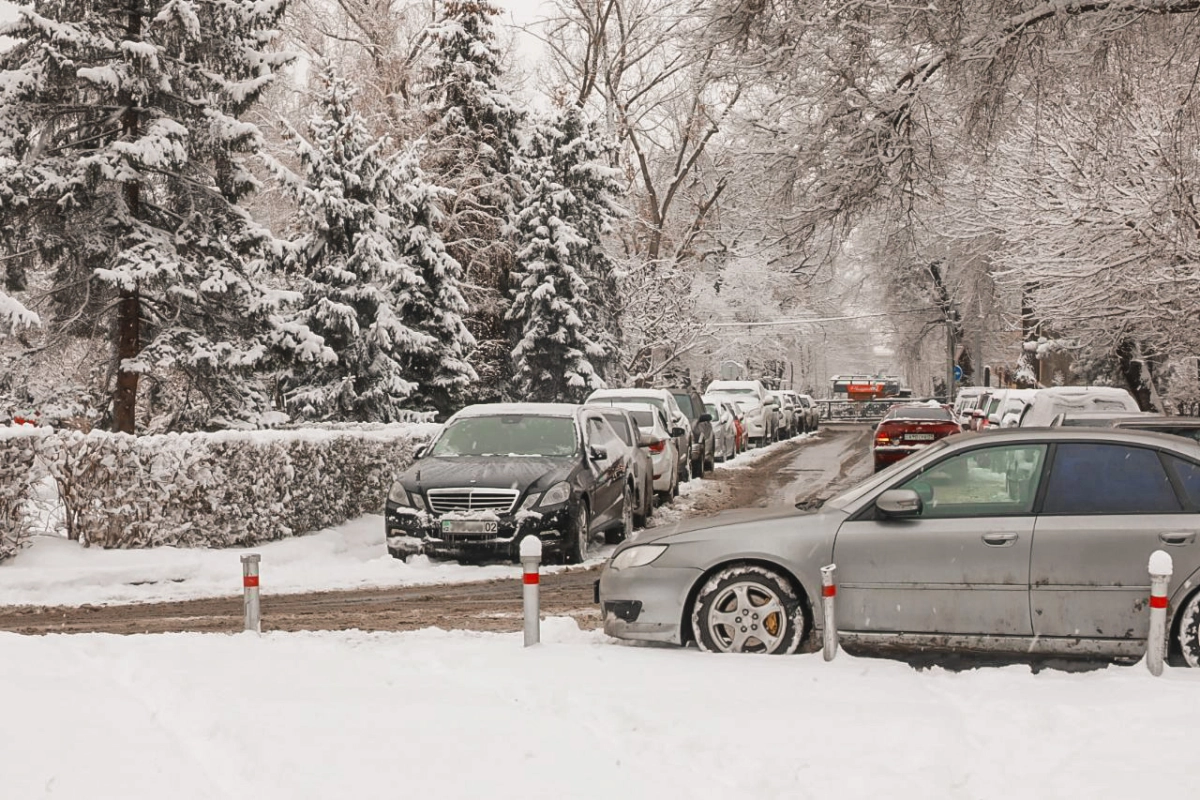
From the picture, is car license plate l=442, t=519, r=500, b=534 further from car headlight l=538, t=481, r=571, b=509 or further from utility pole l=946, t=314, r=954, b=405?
utility pole l=946, t=314, r=954, b=405

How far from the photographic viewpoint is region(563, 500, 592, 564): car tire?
47.1 ft

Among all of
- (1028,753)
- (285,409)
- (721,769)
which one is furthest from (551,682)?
(285,409)

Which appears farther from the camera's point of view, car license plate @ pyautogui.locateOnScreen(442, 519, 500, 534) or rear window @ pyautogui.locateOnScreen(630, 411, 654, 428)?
rear window @ pyautogui.locateOnScreen(630, 411, 654, 428)

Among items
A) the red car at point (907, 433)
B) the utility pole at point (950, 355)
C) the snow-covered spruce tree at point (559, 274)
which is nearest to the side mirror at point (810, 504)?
the red car at point (907, 433)

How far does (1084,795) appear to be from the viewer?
5711mm

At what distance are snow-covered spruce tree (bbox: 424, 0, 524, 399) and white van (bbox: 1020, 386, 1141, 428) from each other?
2132cm

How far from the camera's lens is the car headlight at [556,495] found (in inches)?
559

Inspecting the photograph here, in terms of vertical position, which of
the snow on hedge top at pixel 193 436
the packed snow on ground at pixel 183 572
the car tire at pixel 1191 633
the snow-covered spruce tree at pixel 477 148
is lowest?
the packed snow on ground at pixel 183 572

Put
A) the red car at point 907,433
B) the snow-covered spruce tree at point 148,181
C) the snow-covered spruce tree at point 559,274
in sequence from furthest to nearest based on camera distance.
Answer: the snow-covered spruce tree at point 559,274, the red car at point 907,433, the snow-covered spruce tree at point 148,181

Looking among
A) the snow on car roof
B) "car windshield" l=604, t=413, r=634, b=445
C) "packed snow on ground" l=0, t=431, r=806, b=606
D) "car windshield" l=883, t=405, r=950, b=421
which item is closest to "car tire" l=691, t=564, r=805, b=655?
"packed snow on ground" l=0, t=431, r=806, b=606

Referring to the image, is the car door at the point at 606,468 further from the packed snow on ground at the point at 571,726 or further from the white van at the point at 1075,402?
the packed snow on ground at the point at 571,726

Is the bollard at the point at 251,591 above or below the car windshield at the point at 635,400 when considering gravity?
below

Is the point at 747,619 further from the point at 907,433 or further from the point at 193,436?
the point at 907,433

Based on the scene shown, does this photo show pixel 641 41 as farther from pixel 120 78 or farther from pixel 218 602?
pixel 218 602
